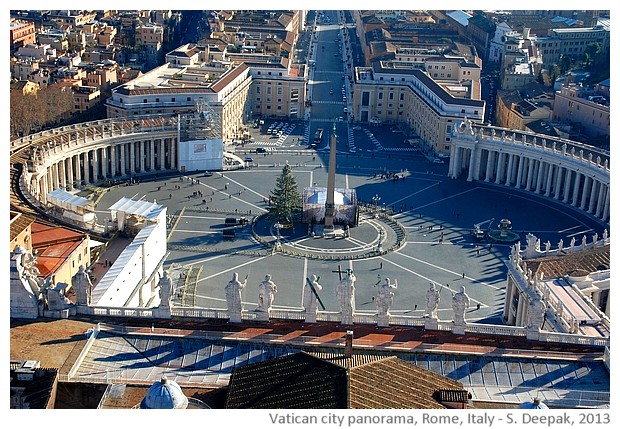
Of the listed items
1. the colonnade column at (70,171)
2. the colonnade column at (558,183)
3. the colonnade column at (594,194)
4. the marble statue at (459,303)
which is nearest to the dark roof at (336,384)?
the marble statue at (459,303)

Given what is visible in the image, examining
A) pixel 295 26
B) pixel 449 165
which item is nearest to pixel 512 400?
pixel 449 165

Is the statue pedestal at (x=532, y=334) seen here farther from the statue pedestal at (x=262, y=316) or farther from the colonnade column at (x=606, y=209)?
the colonnade column at (x=606, y=209)

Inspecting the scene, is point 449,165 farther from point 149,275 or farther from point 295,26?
point 295,26

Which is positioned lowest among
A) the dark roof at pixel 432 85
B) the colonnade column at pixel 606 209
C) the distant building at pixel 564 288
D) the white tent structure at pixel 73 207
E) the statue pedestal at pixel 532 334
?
the colonnade column at pixel 606 209

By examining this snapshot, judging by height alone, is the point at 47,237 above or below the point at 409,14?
below

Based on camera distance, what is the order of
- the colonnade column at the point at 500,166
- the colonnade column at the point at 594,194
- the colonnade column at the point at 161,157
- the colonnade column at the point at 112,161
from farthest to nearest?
1. the colonnade column at the point at 500,166
2. the colonnade column at the point at 161,157
3. the colonnade column at the point at 112,161
4. the colonnade column at the point at 594,194

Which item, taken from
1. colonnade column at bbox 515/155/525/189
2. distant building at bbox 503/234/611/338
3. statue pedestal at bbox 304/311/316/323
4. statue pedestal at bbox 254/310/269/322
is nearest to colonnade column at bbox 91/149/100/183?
colonnade column at bbox 515/155/525/189
